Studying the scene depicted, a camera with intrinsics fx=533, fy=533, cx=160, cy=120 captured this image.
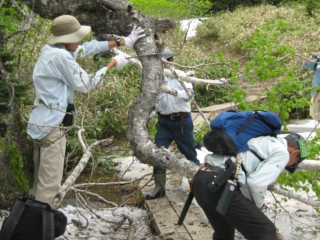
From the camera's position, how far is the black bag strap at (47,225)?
332 cm

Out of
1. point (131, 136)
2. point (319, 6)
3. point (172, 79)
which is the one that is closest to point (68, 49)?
point (131, 136)

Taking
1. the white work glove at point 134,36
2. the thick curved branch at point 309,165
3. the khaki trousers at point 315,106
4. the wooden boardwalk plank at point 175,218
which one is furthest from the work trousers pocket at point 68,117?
the khaki trousers at point 315,106

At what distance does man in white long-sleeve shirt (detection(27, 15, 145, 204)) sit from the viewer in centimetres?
436

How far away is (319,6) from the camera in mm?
15758

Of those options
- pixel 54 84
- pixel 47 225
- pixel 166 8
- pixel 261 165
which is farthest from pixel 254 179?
pixel 166 8

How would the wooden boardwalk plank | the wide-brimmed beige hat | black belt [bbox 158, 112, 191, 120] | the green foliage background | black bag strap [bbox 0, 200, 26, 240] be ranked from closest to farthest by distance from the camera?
black bag strap [bbox 0, 200, 26, 240]
the wide-brimmed beige hat
the green foliage background
the wooden boardwalk plank
black belt [bbox 158, 112, 191, 120]

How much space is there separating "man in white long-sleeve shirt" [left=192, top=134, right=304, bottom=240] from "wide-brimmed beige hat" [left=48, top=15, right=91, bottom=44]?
5.25ft

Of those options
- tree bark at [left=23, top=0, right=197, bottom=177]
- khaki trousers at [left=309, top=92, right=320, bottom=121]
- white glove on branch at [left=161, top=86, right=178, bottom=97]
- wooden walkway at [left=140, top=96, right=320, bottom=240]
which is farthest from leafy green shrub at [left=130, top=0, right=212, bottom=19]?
tree bark at [left=23, top=0, right=197, bottom=177]

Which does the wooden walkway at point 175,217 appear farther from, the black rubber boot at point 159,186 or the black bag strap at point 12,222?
the black bag strap at point 12,222

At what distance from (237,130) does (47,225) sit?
1377 millimetres

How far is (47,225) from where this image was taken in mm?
3330

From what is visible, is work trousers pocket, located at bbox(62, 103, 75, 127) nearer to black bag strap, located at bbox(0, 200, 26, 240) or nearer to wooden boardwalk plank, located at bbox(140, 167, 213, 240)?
wooden boardwalk plank, located at bbox(140, 167, 213, 240)

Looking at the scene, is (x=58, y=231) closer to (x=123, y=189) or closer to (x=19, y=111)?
(x=19, y=111)

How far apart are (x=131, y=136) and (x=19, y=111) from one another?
1.26 metres
